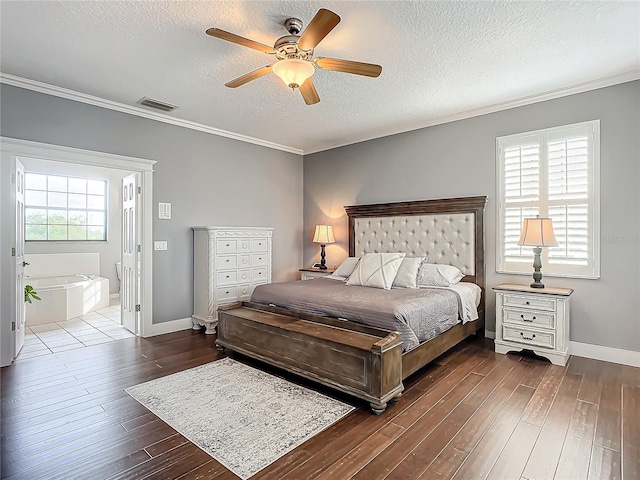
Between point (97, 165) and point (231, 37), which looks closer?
point (231, 37)

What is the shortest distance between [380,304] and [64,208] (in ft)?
23.1

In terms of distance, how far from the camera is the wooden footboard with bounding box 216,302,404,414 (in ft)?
7.91

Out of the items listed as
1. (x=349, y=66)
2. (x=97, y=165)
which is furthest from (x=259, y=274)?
(x=349, y=66)

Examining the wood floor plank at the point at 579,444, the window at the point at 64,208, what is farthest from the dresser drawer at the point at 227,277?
the window at the point at 64,208

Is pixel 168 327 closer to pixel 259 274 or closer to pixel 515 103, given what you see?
pixel 259 274

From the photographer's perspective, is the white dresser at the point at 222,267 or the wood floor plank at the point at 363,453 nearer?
the wood floor plank at the point at 363,453

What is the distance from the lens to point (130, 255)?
4.51 metres

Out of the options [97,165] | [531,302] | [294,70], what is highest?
[294,70]

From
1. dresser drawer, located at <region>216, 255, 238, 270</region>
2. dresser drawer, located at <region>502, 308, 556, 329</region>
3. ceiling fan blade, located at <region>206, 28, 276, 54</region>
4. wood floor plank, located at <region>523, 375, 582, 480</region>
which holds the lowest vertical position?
wood floor plank, located at <region>523, 375, 582, 480</region>

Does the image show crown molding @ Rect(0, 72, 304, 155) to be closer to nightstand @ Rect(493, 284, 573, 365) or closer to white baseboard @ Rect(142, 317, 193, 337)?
white baseboard @ Rect(142, 317, 193, 337)

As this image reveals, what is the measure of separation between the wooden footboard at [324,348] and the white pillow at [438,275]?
57.4 inches

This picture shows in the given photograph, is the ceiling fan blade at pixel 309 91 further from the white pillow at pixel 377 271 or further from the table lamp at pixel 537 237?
the table lamp at pixel 537 237

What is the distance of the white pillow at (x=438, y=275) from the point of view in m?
3.92

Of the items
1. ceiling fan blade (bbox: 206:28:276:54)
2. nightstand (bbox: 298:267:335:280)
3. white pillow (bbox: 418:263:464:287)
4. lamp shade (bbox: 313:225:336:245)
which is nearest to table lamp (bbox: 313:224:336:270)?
lamp shade (bbox: 313:225:336:245)
